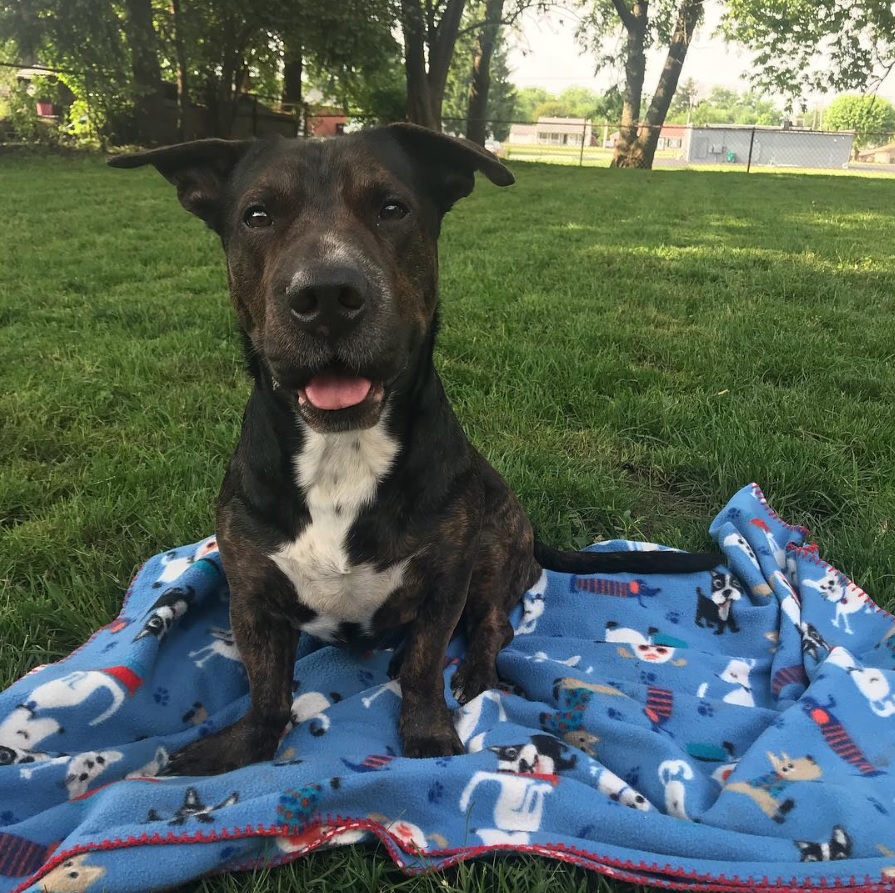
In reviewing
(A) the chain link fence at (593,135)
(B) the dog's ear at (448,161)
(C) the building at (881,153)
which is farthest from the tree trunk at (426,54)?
(C) the building at (881,153)

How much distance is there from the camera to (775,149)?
59219 mm

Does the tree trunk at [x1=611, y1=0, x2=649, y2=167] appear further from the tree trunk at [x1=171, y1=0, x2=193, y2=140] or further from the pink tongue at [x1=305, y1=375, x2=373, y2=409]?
the pink tongue at [x1=305, y1=375, x2=373, y2=409]

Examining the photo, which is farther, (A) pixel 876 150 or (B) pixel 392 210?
(A) pixel 876 150

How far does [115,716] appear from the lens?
2.46 m

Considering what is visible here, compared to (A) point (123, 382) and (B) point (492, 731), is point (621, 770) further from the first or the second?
(A) point (123, 382)

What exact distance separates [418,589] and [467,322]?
415cm

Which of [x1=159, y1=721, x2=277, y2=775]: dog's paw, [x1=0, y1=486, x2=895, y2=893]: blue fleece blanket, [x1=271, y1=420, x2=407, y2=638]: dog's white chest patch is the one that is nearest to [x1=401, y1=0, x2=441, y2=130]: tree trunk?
[x1=0, y1=486, x2=895, y2=893]: blue fleece blanket

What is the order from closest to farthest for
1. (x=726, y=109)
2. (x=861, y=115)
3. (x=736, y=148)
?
(x=736, y=148) < (x=861, y=115) < (x=726, y=109)

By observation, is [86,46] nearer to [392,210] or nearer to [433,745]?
[392,210]

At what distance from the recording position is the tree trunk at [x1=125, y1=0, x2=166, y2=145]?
19422 mm

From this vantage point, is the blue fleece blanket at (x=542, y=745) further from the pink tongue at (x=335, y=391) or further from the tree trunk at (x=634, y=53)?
the tree trunk at (x=634, y=53)

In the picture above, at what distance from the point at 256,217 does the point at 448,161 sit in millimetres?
722

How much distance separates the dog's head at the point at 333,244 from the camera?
2125 mm

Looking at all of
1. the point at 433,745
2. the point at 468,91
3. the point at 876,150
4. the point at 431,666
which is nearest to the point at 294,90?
the point at 468,91
